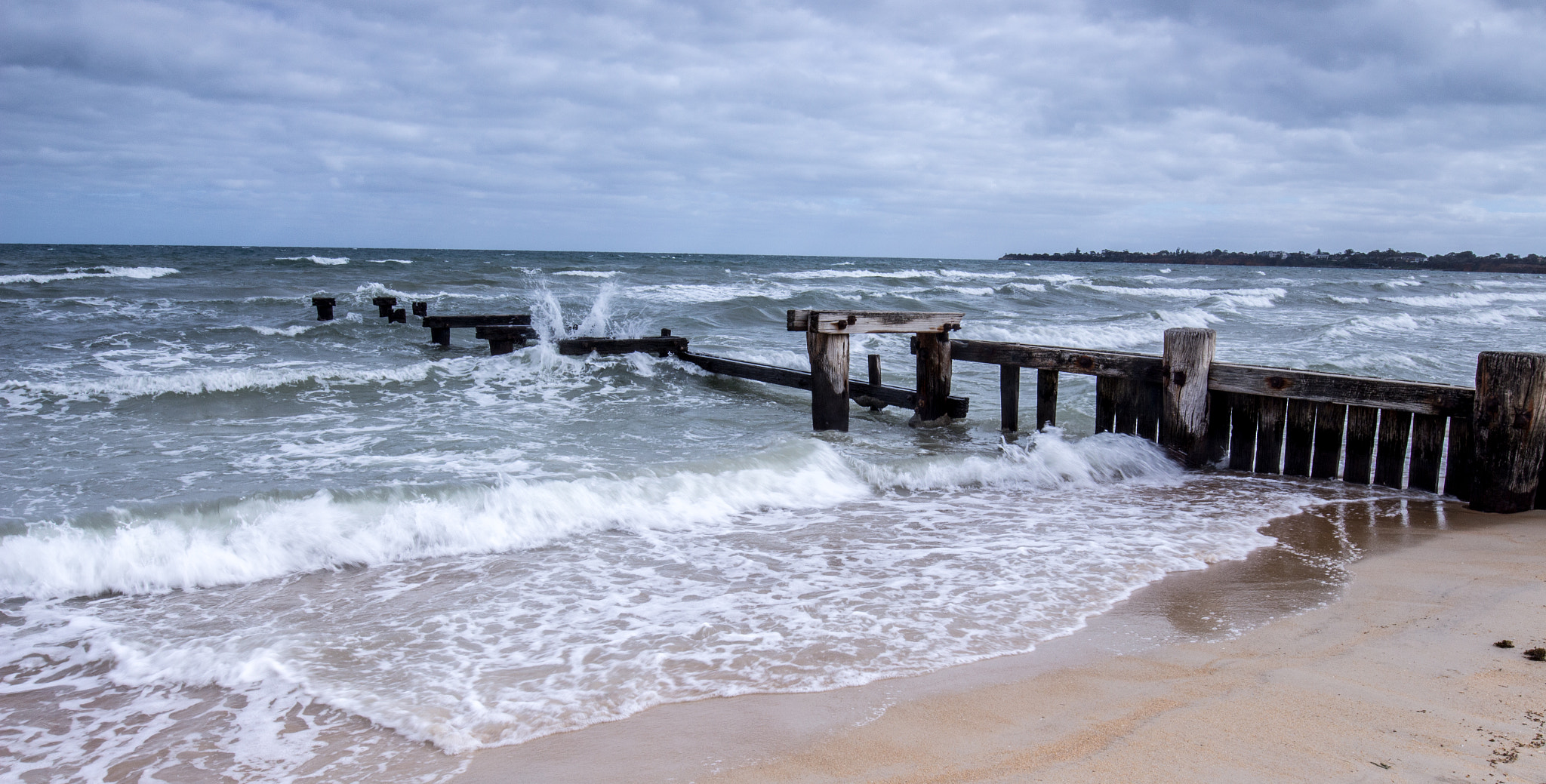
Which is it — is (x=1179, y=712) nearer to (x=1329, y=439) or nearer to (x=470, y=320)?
(x=1329, y=439)

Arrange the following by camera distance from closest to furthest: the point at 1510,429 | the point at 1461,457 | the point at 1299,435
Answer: the point at 1510,429, the point at 1461,457, the point at 1299,435

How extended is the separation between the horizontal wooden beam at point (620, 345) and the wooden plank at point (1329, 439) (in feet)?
27.4

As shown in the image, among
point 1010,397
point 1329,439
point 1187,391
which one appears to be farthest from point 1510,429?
point 1010,397

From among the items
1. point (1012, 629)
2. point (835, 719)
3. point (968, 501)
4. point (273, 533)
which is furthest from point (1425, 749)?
point (273, 533)

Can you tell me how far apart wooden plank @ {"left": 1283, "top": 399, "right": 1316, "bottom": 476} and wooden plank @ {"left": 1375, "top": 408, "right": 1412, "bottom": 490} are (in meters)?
0.44

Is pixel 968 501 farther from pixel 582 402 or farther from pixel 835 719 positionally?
pixel 582 402

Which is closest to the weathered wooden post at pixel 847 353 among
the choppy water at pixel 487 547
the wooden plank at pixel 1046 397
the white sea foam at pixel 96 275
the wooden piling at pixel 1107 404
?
the choppy water at pixel 487 547

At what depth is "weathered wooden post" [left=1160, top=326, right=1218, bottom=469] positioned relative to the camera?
7020 millimetres

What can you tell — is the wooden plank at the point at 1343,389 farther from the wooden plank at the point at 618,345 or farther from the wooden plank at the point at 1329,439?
the wooden plank at the point at 618,345

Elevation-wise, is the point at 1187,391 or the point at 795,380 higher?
the point at 1187,391

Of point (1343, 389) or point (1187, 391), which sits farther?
point (1187, 391)

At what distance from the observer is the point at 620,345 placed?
1267 centimetres

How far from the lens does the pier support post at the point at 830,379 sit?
28.1 ft

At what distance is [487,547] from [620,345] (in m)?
7.44
